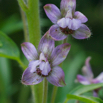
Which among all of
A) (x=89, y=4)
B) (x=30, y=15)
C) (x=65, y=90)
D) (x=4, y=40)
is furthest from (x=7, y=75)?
(x=89, y=4)

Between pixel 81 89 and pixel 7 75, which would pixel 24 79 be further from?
pixel 7 75

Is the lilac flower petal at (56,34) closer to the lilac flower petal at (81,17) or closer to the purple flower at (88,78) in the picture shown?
the lilac flower petal at (81,17)

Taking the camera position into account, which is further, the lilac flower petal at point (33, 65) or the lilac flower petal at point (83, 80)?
the lilac flower petal at point (83, 80)

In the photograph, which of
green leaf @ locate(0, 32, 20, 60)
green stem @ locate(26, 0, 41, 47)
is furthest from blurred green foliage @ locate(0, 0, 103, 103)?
green stem @ locate(26, 0, 41, 47)

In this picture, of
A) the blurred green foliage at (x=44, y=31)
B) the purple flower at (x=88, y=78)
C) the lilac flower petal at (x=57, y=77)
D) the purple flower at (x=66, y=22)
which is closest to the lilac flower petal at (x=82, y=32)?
the purple flower at (x=66, y=22)

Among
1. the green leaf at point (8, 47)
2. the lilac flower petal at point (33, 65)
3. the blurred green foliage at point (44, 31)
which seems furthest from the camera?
the blurred green foliage at point (44, 31)

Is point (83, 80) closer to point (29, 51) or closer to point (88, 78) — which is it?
point (88, 78)

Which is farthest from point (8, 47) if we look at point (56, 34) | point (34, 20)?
point (56, 34)
